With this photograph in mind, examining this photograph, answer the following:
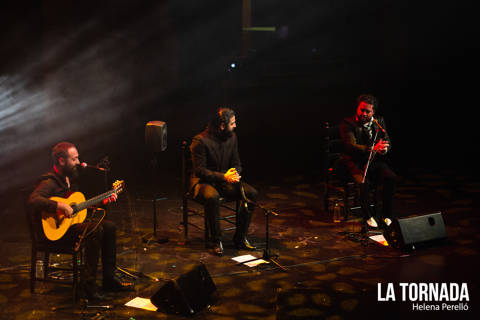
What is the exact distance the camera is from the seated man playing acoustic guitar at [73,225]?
13.6 feet

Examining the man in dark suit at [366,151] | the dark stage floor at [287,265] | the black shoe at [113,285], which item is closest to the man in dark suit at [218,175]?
the dark stage floor at [287,265]

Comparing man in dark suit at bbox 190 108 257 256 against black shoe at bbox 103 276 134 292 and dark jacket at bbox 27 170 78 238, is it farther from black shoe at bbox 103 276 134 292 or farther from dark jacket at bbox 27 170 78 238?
dark jacket at bbox 27 170 78 238

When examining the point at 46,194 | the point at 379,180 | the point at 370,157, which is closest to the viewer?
the point at 46,194

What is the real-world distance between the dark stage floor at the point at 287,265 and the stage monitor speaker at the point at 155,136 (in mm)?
930

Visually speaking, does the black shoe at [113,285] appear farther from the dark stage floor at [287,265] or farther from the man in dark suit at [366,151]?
the man in dark suit at [366,151]

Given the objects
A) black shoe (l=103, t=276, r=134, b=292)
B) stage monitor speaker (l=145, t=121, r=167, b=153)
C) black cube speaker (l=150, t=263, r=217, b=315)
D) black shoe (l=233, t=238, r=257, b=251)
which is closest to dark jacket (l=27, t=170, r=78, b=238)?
black shoe (l=103, t=276, r=134, b=292)

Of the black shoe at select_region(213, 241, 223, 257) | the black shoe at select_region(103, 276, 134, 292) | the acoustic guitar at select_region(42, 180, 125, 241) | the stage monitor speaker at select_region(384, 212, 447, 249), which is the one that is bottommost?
the black shoe at select_region(103, 276, 134, 292)

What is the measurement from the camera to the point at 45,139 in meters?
8.44

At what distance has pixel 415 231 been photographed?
5266mm

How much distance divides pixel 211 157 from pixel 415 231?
2.03 m

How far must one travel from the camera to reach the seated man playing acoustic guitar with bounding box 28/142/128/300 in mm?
4148

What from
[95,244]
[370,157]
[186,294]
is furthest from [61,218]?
[370,157]

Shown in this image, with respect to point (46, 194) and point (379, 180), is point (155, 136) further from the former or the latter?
point (379, 180)

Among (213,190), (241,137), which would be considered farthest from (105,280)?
(241,137)
